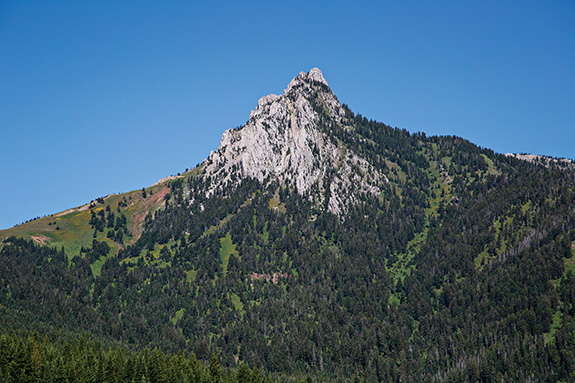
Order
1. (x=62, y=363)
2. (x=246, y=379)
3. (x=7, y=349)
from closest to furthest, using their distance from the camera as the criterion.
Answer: (x=62, y=363)
(x=7, y=349)
(x=246, y=379)

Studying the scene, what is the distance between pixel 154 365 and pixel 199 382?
38.0 ft

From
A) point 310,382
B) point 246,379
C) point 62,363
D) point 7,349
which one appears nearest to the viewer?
point 62,363

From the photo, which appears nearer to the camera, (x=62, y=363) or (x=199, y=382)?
(x=62, y=363)

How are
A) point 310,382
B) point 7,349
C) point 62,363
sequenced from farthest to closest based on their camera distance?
1. point 310,382
2. point 7,349
3. point 62,363

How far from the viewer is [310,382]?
184 metres

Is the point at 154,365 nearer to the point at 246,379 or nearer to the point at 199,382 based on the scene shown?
the point at 199,382

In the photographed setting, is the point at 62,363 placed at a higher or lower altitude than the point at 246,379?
higher

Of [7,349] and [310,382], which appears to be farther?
[310,382]

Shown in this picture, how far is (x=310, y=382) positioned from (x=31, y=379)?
88.6 m

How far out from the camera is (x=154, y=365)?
137 metres

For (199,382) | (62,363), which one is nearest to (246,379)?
(199,382)

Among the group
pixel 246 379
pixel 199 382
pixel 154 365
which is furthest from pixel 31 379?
pixel 246 379

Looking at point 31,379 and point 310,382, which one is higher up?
point 31,379

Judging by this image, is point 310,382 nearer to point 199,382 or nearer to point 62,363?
point 199,382
